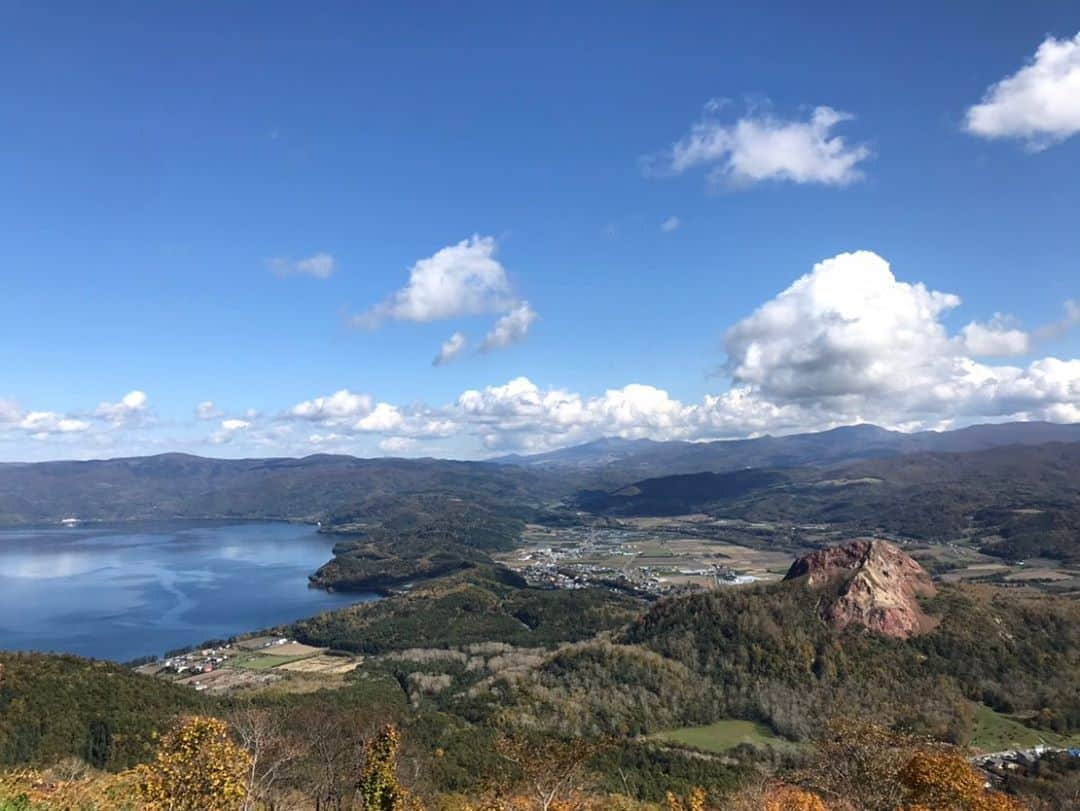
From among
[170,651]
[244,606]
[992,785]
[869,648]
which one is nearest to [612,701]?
[869,648]

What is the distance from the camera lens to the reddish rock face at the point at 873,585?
319ft

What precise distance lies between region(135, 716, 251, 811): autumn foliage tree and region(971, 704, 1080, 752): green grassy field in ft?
247

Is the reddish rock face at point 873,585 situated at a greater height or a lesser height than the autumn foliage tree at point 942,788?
lesser

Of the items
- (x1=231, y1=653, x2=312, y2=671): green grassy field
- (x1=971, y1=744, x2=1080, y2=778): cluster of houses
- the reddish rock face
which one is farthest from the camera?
(x1=231, y1=653, x2=312, y2=671): green grassy field

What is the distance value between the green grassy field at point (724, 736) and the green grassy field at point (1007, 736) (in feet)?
60.1

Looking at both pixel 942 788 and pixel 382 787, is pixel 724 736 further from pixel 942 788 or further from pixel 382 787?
pixel 382 787

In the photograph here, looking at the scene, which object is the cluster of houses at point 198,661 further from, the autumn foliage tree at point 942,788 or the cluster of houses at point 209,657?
the autumn foliage tree at point 942,788

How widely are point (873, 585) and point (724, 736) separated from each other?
1394 inches

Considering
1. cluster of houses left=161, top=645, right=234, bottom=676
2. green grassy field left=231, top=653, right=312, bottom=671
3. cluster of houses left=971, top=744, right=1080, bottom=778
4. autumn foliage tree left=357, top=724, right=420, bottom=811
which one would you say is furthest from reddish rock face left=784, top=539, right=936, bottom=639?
cluster of houses left=161, top=645, right=234, bottom=676

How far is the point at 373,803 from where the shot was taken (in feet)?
86.2

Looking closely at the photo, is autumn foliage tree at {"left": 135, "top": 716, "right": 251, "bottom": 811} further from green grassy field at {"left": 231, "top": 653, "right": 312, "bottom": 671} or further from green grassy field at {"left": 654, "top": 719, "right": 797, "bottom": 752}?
green grassy field at {"left": 231, "top": 653, "right": 312, "bottom": 671}

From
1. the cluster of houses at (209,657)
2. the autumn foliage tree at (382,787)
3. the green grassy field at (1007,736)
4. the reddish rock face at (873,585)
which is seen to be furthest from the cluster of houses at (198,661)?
the green grassy field at (1007,736)

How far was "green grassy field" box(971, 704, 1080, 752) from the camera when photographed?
71.1m

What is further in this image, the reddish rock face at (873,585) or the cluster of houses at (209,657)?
the cluster of houses at (209,657)
